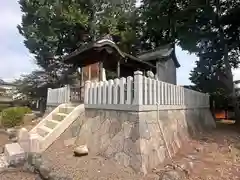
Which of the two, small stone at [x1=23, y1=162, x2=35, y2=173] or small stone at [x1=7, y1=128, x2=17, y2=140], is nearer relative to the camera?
small stone at [x1=23, y1=162, x2=35, y2=173]

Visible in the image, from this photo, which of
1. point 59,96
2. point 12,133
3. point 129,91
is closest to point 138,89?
point 129,91

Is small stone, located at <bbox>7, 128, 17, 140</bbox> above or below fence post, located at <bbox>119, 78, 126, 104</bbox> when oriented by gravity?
below

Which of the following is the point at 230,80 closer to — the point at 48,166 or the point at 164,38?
the point at 164,38

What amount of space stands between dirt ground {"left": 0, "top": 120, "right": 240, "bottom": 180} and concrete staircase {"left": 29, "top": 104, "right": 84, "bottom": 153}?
259mm

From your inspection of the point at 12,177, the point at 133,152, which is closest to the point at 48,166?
the point at 12,177

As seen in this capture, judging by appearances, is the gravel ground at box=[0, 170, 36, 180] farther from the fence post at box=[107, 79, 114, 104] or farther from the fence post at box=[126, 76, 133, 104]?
the fence post at box=[126, 76, 133, 104]

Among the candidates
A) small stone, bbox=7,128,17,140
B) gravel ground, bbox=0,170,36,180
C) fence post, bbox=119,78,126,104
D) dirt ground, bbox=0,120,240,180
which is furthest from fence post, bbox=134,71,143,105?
small stone, bbox=7,128,17,140

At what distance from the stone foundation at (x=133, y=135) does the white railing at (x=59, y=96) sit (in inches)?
109

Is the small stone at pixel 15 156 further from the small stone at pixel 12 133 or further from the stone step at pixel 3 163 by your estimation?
the small stone at pixel 12 133

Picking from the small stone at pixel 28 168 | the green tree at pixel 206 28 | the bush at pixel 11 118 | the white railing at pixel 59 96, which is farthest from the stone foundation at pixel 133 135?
the green tree at pixel 206 28

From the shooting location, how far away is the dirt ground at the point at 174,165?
3848 mm

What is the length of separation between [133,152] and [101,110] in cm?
195

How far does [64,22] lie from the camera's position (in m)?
14.6

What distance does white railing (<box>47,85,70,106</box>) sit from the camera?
8.77 metres
